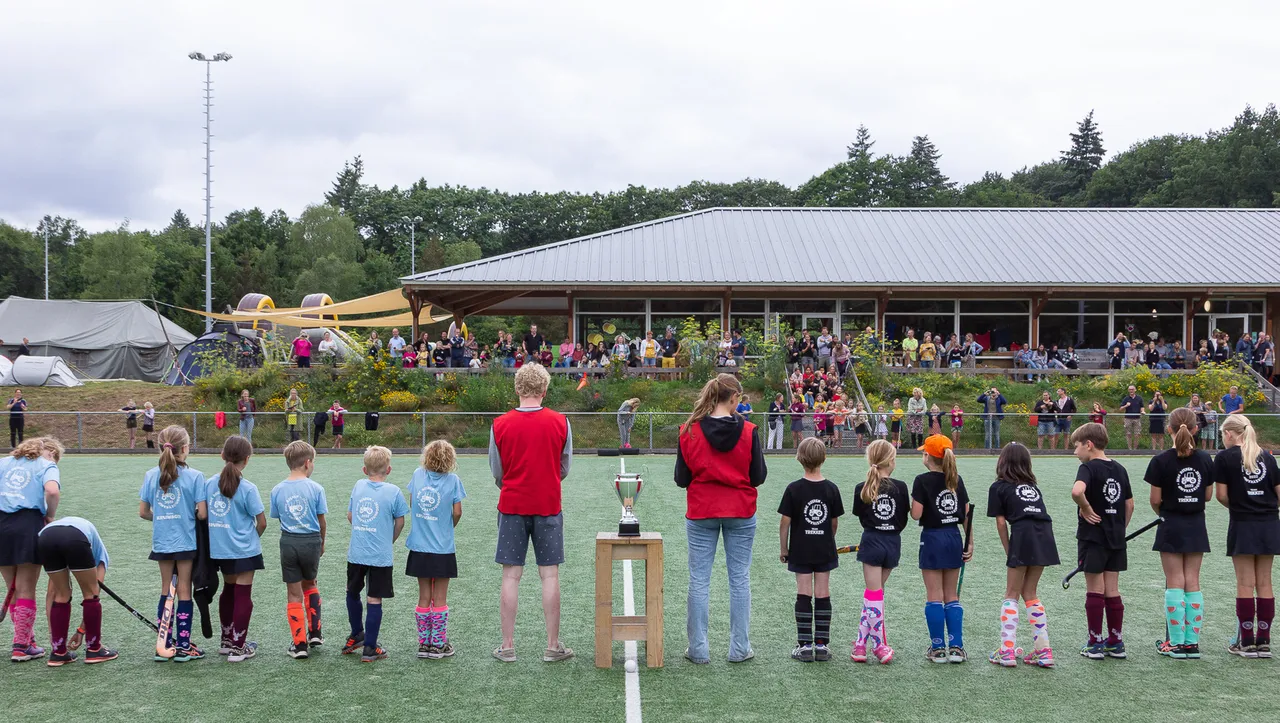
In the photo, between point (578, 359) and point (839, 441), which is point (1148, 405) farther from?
point (578, 359)

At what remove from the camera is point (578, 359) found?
30047 mm

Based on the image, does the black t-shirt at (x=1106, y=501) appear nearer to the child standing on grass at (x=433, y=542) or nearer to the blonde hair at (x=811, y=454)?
the blonde hair at (x=811, y=454)

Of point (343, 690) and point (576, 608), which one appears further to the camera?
point (576, 608)

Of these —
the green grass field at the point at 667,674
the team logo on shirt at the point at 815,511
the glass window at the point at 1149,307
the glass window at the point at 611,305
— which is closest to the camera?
the green grass field at the point at 667,674

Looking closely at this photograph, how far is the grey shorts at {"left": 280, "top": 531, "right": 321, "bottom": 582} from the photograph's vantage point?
671 cm

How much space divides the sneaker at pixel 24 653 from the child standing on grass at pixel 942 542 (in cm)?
615

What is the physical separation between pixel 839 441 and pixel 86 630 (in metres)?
19.1

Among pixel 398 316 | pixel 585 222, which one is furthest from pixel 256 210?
pixel 398 316

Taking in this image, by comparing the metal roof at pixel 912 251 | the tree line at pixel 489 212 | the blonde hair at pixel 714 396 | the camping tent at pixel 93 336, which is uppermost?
the tree line at pixel 489 212

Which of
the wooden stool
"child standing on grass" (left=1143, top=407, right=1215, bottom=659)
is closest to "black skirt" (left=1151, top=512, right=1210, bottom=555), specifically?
"child standing on grass" (left=1143, top=407, right=1215, bottom=659)

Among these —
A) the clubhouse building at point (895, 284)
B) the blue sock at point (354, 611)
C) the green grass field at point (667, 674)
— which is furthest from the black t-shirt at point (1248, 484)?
the clubhouse building at point (895, 284)

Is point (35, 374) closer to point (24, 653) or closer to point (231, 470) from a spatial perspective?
point (24, 653)

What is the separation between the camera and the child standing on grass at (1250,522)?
677 centimetres

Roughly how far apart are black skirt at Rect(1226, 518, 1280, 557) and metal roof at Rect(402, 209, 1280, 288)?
84.7ft
